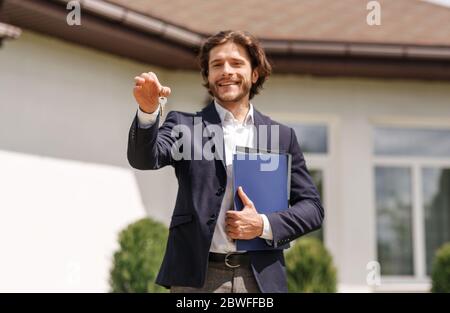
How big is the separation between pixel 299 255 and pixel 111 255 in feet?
6.07

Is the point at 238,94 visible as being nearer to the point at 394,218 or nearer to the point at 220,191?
the point at 220,191

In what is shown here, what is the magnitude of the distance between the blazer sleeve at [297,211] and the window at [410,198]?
5.46 metres

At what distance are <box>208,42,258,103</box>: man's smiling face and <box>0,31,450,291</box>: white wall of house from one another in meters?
3.79

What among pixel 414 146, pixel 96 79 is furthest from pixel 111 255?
pixel 414 146

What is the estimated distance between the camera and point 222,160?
236 cm

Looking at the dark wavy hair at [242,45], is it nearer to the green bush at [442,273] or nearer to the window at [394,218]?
the green bush at [442,273]

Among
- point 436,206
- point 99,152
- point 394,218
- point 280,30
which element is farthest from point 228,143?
A: point 436,206

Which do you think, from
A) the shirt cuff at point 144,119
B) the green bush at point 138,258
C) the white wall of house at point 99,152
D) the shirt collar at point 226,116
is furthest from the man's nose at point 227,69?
the white wall of house at point 99,152

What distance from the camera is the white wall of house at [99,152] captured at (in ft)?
19.3

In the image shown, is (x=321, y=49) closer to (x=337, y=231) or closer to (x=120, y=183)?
(x=337, y=231)
